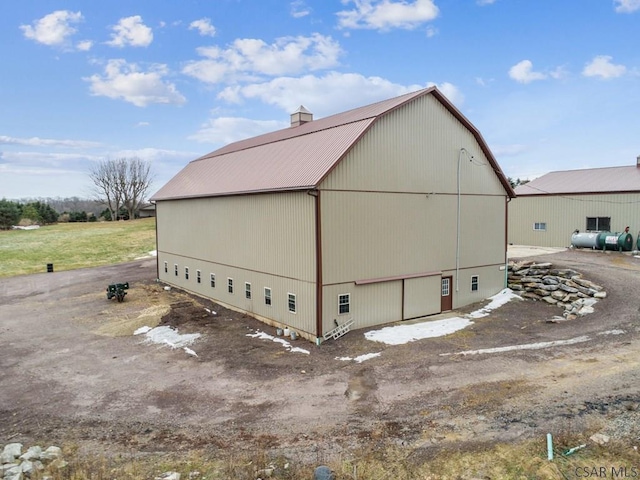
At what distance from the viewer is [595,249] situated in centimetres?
3061

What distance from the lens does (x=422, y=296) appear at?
771 inches

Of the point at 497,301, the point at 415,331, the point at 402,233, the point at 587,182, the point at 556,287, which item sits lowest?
the point at 415,331

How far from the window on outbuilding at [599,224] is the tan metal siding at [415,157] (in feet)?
51.2

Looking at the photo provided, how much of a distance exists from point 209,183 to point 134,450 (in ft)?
58.5

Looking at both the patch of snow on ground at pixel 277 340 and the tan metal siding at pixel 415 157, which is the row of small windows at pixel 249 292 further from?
the tan metal siding at pixel 415 157

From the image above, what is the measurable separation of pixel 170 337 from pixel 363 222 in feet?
30.7

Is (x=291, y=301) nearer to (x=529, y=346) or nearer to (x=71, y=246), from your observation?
(x=529, y=346)

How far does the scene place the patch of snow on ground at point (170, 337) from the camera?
1763 centimetres

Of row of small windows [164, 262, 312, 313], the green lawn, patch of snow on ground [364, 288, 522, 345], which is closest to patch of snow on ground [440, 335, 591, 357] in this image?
patch of snow on ground [364, 288, 522, 345]

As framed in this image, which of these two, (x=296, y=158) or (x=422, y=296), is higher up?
(x=296, y=158)

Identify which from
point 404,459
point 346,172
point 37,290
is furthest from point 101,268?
point 404,459

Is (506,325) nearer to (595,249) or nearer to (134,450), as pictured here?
(134,450)

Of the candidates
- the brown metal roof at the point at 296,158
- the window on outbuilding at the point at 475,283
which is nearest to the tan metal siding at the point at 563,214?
the brown metal roof at the point at 296,158

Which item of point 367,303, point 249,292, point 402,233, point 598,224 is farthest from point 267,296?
point 598,224
